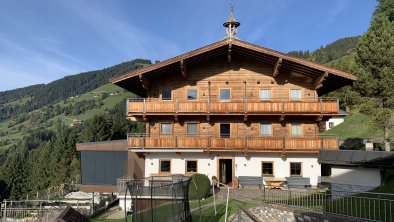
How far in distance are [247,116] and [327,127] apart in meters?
41.7

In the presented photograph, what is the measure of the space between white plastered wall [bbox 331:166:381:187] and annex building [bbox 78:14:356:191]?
5.51 metres

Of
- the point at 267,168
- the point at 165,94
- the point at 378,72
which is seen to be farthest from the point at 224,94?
the point at 378,72

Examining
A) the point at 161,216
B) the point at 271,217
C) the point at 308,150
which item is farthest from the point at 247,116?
the point at 161,216

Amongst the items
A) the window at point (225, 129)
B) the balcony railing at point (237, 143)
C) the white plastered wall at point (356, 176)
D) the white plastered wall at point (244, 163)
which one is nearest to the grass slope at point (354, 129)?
the white plastered wall at point (244, 163)

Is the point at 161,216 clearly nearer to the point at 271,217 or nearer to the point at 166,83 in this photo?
the point at 271,217

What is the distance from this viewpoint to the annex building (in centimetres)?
2655

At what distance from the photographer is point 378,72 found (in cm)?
3136

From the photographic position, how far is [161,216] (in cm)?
1091

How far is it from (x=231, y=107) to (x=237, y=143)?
9.34 feet

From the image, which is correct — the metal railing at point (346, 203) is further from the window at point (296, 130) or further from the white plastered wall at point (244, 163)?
the window at point (296, 130)

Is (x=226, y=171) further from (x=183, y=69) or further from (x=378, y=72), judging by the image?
(x=378, y=72)

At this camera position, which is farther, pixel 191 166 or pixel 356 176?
pixel 191 166

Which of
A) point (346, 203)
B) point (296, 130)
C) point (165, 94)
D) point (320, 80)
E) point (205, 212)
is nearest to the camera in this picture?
point (346, 203)

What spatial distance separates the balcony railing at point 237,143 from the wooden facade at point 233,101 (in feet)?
0.23
